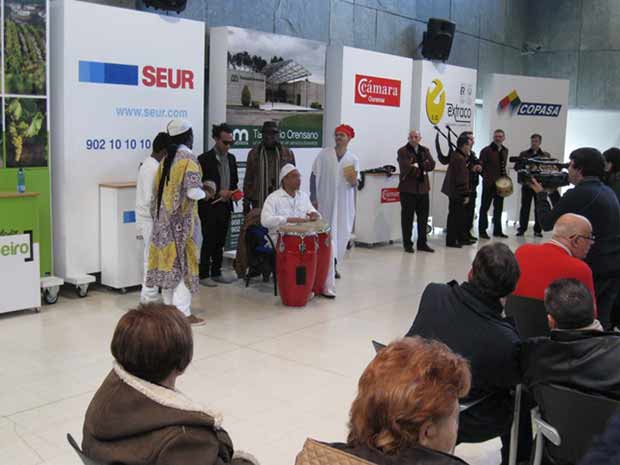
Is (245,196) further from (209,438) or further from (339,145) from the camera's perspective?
(209,438)

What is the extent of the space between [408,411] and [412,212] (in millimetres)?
7933

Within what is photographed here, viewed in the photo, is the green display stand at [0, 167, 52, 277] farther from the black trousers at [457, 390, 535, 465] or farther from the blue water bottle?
the black trousers at [457, 390, 535, 465]

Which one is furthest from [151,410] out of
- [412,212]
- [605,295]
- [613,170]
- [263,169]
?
[412,212]

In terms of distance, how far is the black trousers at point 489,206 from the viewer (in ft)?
34.4

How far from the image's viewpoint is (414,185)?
30.1ft

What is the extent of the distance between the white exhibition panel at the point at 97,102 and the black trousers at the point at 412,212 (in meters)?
3.43

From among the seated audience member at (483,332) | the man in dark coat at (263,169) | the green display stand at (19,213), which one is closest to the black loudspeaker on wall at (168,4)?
the man in dark coat at (263,169)

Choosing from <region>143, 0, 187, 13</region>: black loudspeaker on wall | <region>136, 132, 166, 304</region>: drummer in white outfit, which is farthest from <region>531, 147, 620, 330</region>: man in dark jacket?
<region>143, 0, 187, 13</region>: black loudspeaker on wall

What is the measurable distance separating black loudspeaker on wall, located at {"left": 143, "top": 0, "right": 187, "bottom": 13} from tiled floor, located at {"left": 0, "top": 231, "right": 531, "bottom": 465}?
2739mm

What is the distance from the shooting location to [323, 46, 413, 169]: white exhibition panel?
30.5 feet

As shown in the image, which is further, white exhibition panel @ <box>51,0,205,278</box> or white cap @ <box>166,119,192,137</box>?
white exhibition panel @ <box>51,0,205,278</box>

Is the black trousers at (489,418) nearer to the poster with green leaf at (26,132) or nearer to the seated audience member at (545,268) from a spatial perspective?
the seated audience member at (545,268)

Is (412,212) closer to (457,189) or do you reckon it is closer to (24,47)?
(457,189)

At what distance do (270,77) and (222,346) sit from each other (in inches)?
156
